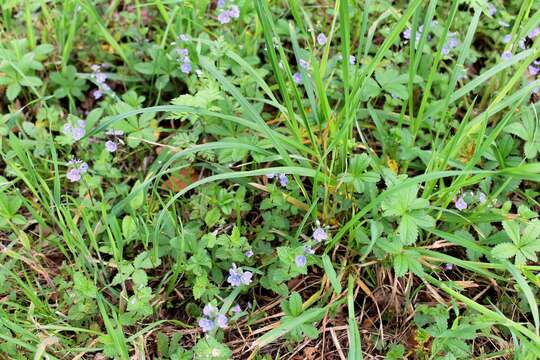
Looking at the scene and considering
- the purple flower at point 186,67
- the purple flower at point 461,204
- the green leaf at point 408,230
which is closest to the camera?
the green leaf at point 408,230

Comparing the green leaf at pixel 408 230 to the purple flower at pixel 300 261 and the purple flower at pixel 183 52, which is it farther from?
the purple flower at pixel 183 52

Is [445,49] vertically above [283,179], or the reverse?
[445,49]

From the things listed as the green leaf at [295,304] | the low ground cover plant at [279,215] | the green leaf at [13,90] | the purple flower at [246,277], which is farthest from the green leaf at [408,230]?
the green leaf at [13,90]

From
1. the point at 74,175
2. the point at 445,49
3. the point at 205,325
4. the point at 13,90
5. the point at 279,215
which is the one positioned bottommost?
the point at 205,325

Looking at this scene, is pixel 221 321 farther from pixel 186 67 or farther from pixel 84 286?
pixel 186 67

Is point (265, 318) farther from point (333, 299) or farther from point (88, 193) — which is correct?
point (88, 193)

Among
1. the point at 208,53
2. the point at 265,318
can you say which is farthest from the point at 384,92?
the point at 265,318

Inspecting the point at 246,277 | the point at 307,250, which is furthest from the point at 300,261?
the point at 246,277

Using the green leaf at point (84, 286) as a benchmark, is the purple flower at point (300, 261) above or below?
above

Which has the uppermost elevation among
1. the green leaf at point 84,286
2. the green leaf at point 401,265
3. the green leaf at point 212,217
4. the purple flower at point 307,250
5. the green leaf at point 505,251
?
the green leaf at point 505,251

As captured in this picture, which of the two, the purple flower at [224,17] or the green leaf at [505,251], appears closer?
the green leaf at [505,251]
